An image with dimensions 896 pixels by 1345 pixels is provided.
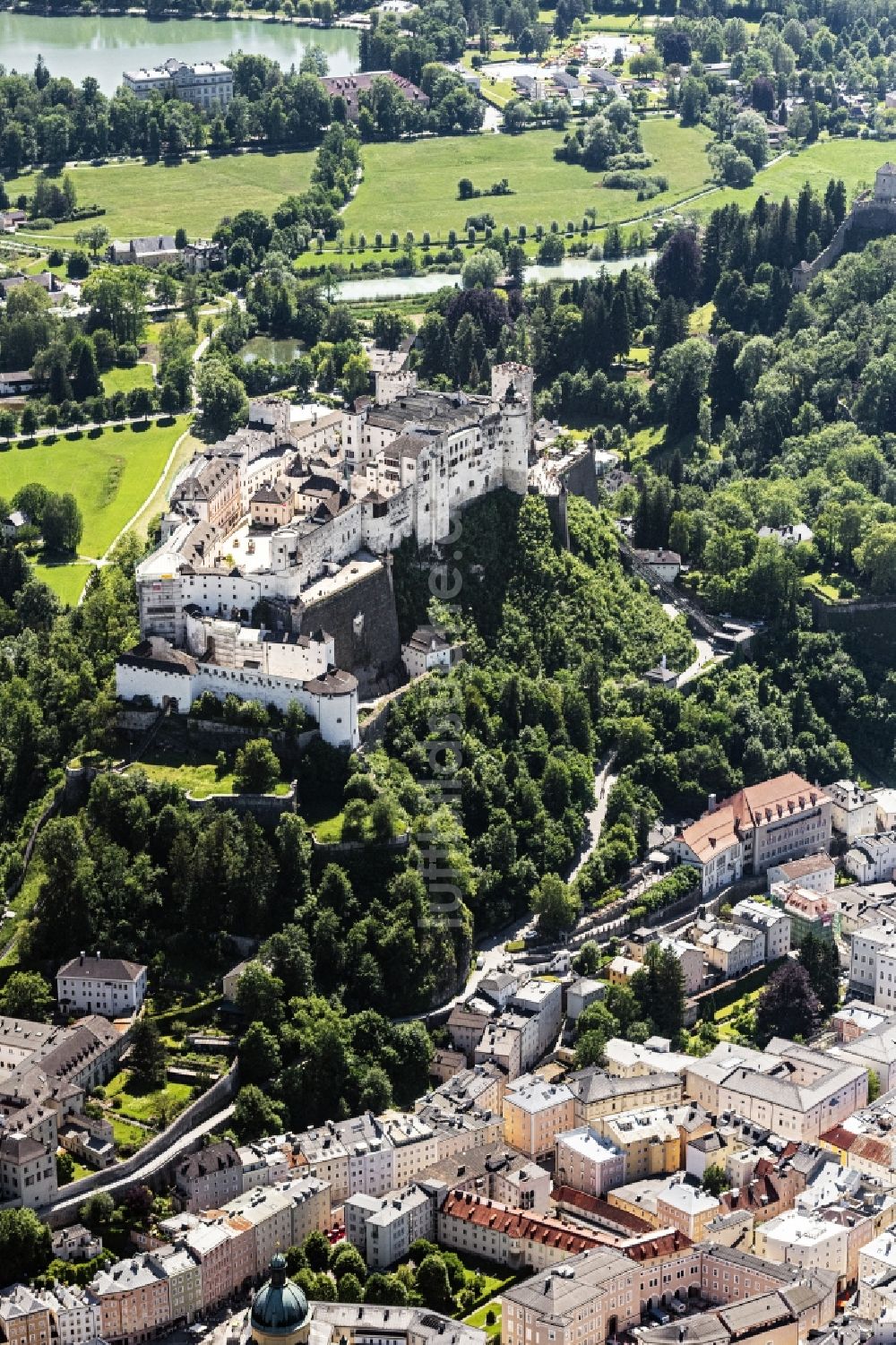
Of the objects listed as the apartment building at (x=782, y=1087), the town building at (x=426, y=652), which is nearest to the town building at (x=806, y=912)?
the apartment building at (x=782, y=1087)

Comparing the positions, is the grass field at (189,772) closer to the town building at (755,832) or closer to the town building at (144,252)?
the town building at (755,832)

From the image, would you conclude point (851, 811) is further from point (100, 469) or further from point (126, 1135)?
point (100, 469)

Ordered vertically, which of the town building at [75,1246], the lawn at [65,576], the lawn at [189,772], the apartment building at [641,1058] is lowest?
the apartment building at [641,1058]

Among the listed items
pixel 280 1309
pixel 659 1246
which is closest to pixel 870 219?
pixel 659 1246

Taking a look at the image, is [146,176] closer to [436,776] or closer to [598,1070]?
[436,776]

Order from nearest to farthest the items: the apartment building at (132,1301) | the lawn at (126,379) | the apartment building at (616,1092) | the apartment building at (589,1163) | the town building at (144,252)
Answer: the apartment building at (132,1301) < the apartment building at (589,1163) < the apartment building at (616,1092) < the lawn at (126,379) < the town building at (144,252)

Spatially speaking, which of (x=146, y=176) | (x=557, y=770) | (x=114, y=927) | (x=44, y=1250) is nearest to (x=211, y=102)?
(x=146, y=176)
